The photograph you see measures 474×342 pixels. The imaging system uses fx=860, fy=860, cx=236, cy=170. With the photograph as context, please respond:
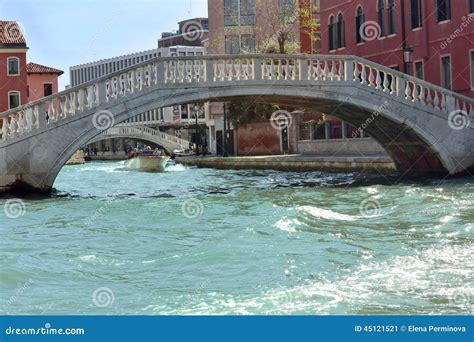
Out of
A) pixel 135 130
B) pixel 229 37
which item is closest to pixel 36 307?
pixel 229 37

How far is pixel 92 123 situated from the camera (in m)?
14.8

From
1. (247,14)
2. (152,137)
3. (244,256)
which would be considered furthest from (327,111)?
(152,137)

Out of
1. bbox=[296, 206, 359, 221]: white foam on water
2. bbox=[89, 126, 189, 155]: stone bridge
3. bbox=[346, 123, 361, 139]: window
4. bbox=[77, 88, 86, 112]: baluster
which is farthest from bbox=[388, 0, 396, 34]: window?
bbox=[89, 126, 189, 155]: stone bridge

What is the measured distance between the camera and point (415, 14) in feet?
73.5

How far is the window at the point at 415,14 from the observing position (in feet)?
72.8

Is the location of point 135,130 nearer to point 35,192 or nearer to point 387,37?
point 387,37

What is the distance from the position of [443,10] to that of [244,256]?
49.2 feet

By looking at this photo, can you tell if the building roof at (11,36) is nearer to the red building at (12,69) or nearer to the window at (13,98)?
the red building at (12,69)

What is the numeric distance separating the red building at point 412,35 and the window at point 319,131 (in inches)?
93.7

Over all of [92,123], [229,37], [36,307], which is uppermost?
[229,37]

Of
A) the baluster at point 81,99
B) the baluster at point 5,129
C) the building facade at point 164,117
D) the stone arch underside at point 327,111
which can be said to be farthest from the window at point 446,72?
the building facade at point 164,117
